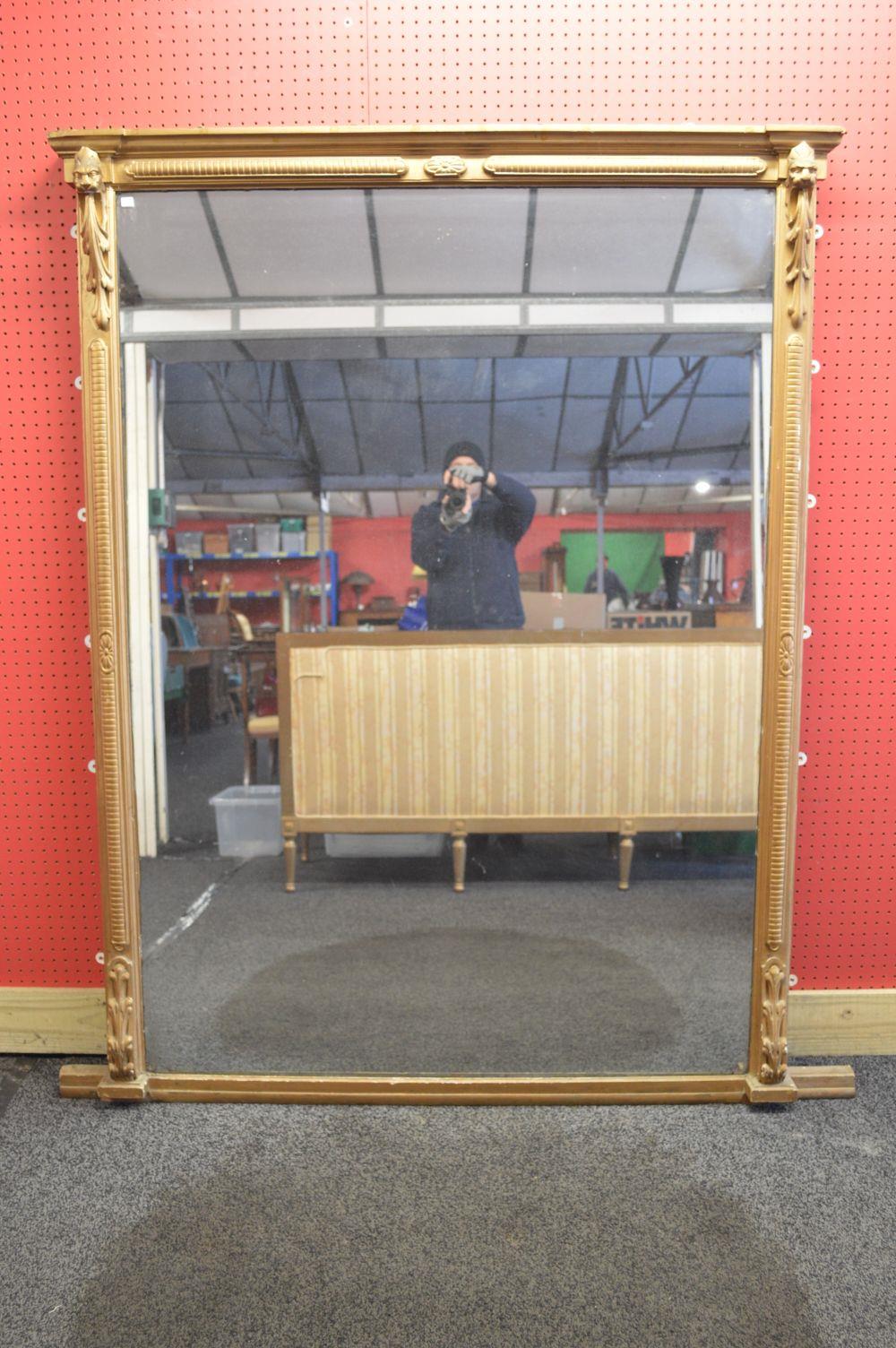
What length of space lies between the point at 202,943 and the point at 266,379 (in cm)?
168

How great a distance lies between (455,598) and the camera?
2.42 m

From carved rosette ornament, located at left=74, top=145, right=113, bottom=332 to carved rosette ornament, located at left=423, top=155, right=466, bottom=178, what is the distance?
0.71 metres

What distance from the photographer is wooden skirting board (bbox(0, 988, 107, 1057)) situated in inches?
77.6

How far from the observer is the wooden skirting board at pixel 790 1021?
1956 mm

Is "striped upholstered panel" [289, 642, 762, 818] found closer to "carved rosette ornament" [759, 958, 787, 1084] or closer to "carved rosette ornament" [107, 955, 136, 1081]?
"carved rosette ornament" [759, 958, 787, 1084]

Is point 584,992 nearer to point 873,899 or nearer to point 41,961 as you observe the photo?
point 873,899

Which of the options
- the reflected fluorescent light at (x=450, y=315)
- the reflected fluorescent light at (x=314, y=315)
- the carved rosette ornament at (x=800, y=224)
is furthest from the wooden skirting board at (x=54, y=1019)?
the carved rosette ornament at (x=800, y=224)

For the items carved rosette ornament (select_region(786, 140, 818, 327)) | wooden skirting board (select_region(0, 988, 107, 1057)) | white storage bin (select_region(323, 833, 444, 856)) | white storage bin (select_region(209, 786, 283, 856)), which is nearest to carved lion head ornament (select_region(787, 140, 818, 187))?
carved rosette ornament (select_region(786, 140, 818, 327))

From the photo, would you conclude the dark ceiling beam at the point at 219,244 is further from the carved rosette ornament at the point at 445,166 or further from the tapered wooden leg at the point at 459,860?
the tapered wooden leg at the point at 459,860

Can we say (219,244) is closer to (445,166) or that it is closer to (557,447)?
(445,166)

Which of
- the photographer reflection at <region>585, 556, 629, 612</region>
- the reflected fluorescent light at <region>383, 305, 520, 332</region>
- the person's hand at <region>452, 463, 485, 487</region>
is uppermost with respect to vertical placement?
the reflected fluorescent light at <region>383, 305, 520, 332</region>

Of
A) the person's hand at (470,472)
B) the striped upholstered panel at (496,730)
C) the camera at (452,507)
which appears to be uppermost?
the person's hand at (470,472)

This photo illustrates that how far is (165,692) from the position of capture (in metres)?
2.23

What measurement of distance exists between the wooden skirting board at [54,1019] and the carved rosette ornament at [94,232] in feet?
5.27
